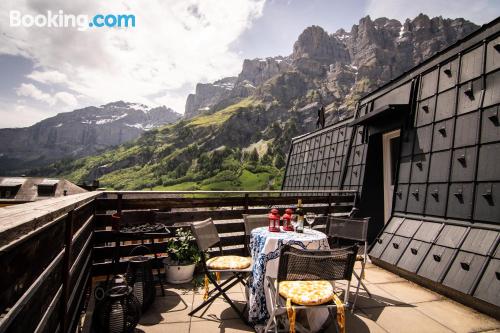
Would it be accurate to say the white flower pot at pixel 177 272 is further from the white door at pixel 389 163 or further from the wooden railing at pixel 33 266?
the white door at pixel 389 163

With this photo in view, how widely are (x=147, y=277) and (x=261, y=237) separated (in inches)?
75.1

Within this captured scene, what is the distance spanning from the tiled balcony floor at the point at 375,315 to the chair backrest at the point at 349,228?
1.01 meters

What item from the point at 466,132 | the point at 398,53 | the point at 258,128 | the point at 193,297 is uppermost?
the point at 398,53

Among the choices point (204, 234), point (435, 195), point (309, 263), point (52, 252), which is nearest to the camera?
point (52, 252)

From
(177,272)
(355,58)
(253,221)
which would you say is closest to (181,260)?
(177,272)

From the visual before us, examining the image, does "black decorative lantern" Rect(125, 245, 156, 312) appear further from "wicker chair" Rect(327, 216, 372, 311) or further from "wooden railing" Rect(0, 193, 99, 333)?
"wicker chair" Rect(327, 216, 372, 311)

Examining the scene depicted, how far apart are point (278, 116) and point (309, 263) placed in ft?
405

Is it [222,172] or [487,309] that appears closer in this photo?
[487,309]

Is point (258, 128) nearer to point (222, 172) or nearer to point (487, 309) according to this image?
point (222, 172)

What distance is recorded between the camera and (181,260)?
17.5 feet

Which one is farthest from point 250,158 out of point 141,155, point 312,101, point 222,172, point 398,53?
point 398,53

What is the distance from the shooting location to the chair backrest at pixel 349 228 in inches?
189

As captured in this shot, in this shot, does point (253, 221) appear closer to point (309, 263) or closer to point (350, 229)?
point (350, 229)

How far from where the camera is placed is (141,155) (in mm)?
134375
